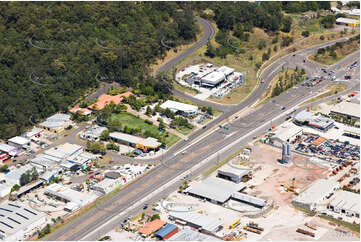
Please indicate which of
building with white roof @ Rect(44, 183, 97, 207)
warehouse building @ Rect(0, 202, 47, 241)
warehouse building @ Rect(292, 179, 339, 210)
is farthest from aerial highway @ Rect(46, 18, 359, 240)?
warehouse building @ Rect(292, 179, 339, 210)

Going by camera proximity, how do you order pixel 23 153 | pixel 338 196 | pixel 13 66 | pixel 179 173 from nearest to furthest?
pixel 338 196, pixel 179 173, pixel 23 153, pixel 13 66

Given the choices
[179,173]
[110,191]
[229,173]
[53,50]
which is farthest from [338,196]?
[53,50]

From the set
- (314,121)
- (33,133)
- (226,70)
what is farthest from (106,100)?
(314,121)

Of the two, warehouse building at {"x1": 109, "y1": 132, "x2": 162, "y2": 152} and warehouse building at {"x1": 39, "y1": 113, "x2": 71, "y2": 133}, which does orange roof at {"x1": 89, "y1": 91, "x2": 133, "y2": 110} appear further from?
warehouse building at {"x1": 109, "y1": 132, "x2": 162, "y2": 152}

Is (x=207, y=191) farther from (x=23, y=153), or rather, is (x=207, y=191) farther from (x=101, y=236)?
(x=23, y=153)

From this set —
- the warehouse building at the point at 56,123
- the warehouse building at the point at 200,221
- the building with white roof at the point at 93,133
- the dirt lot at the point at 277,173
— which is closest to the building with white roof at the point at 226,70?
the dirt lot at the point at 277,173

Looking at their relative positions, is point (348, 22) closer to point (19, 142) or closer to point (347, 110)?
point (347, 110)
